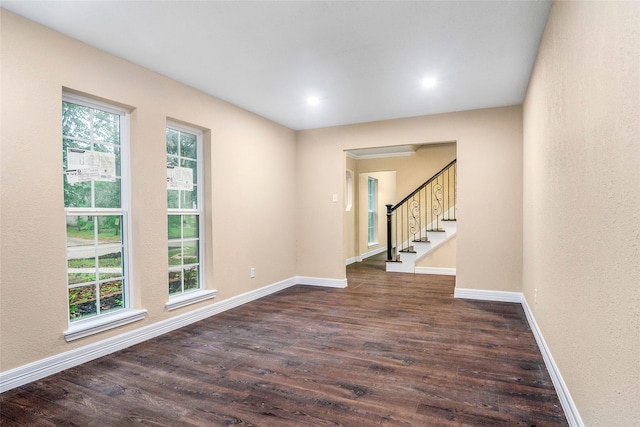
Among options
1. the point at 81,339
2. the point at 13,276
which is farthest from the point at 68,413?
the point at 13,276

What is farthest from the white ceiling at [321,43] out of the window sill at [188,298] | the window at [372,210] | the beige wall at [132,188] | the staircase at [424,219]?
the window at [372,210]

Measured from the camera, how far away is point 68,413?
195 centimetres

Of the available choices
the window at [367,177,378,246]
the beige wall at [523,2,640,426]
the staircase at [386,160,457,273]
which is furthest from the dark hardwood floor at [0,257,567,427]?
the window at [367,177,378,246]

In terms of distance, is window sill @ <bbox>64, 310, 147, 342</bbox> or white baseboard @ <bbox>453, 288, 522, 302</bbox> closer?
window sill @ <bbox>64, 310, 147, 342</bbox>

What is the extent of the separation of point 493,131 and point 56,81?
4503 mm

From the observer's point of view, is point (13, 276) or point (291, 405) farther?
point (13, 276)

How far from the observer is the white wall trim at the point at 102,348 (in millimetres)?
2248

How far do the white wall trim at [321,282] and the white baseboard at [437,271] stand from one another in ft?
6.08

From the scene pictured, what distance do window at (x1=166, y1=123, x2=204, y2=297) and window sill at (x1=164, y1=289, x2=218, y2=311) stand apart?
8cm

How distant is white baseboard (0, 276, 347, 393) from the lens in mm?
2252

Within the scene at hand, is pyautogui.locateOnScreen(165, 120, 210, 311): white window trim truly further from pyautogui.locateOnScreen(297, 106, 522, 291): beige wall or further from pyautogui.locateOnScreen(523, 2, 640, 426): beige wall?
pyautogui.locateOnScreen(523, 2, 640, 426): beige wall

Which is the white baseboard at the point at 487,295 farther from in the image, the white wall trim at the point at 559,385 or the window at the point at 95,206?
the window at the point at 95,206

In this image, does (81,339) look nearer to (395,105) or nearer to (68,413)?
(68,413)

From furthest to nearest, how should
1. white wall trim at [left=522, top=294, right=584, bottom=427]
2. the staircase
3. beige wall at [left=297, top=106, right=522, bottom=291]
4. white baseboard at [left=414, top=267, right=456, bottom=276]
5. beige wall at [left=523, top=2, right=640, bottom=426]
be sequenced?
the staircase < white baseboard at [left=414, top=267, right=456, bottom=276] < beige wall at [left=297, top=106, right=522, bottom=291] < white wall trim at [left=522, top=294, right=584, bottom=427] < beige wall at [left=523, top=2, right=640, bottom=426]
